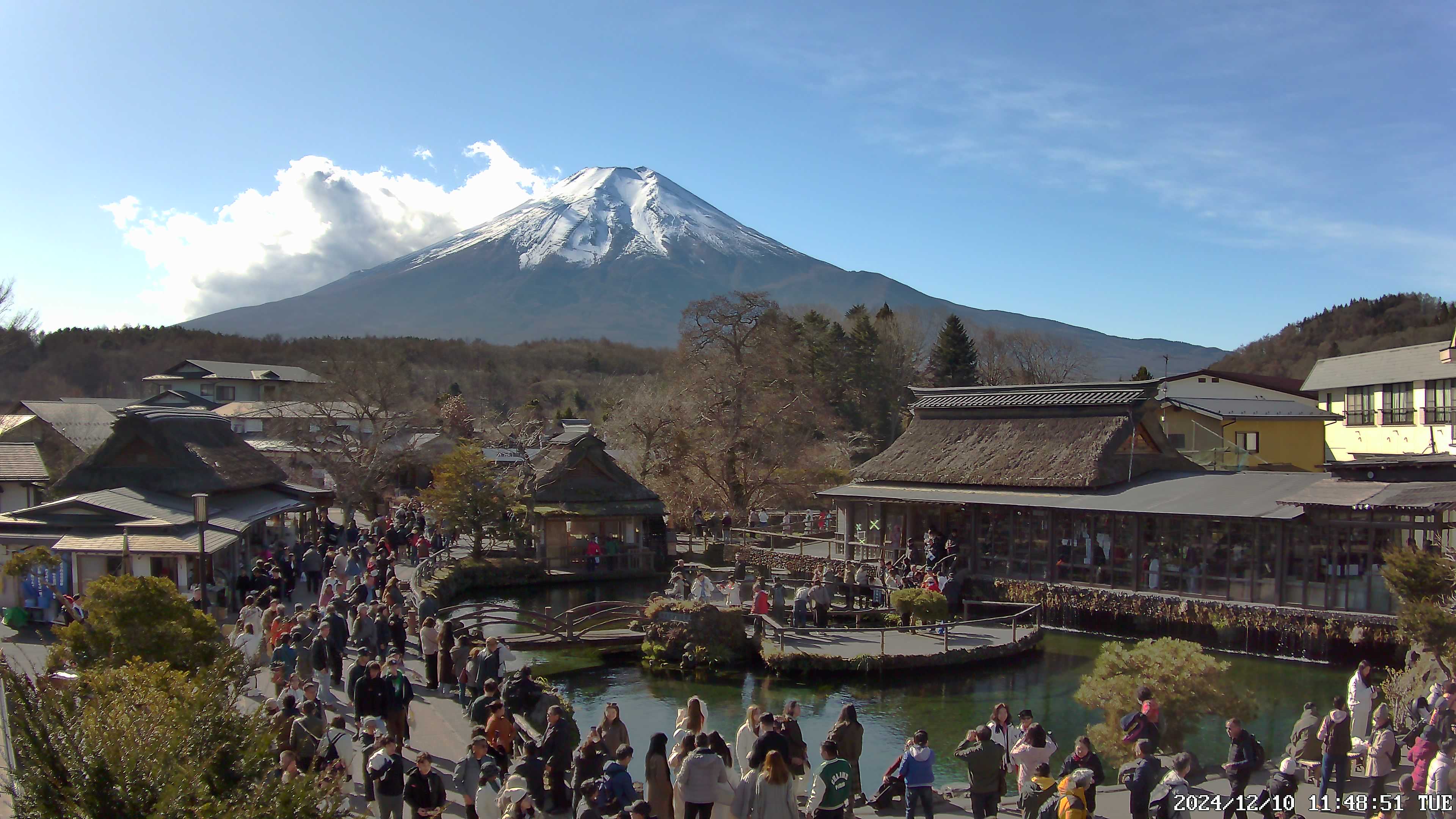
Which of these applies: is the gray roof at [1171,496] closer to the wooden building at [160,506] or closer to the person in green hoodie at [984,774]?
the person in green hoodie at [984,774]

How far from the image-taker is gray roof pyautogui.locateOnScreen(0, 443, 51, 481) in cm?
2764

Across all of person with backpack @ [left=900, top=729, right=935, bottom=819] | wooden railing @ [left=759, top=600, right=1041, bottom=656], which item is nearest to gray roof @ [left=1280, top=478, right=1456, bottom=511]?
wooden railing @ [left=759, top=600, right=1041, bottom=656]

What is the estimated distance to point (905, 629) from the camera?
1941cm

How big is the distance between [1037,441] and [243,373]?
→ 68696mm

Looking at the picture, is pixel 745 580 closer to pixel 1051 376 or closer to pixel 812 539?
pixel 812 539

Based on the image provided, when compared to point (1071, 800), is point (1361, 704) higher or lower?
lower

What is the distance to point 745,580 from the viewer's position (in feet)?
73.3

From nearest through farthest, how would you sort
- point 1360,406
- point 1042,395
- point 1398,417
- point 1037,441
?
point 1037,441 < point 1042,395 < point 1398,417 < point 1360,406

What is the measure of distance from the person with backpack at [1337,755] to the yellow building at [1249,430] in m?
28.0

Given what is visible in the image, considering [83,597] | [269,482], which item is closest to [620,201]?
[269,482]

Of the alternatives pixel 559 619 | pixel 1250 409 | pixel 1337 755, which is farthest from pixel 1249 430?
pixel 1337 755

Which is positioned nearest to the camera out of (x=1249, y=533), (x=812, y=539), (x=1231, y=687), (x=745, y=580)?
(x=1231, y=687)

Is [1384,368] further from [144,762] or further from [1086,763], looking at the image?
[144,762]

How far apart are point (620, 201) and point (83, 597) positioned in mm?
187123
